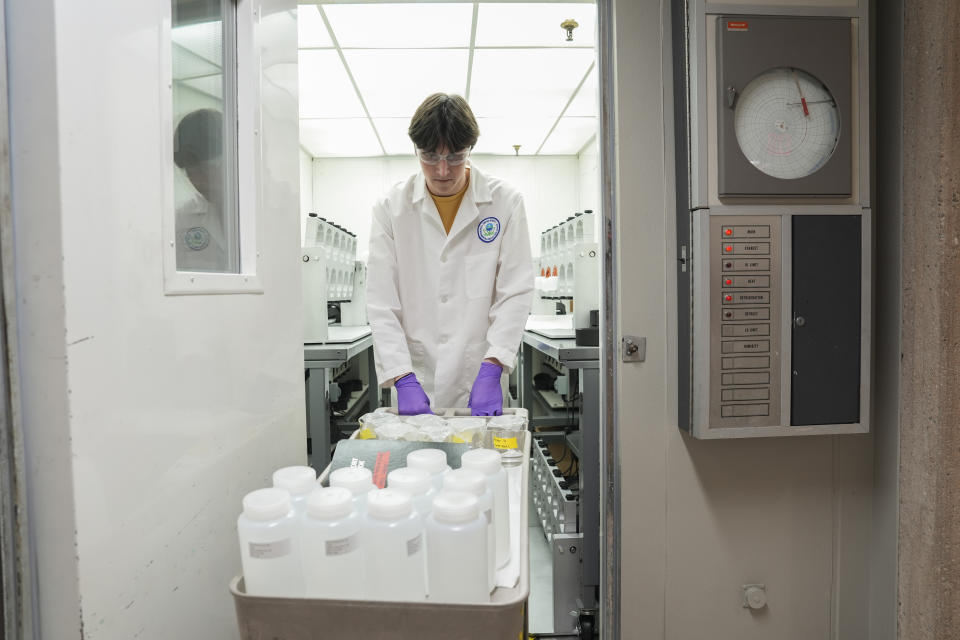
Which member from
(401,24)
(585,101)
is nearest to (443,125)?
(401,24)

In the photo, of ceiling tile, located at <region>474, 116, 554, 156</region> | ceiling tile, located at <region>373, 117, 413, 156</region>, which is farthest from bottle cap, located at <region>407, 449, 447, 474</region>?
ceiling tile, located at <region>474, 116, 554, 156</region>

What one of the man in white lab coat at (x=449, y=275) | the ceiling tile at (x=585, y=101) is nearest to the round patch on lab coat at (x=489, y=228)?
the man in white lab coat at (x=449, y=275)

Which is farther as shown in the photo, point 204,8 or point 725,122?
point 725,122

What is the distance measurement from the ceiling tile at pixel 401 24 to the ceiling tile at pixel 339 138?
4.57 feet

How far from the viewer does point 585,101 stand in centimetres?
415

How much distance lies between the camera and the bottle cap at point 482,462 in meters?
0.80

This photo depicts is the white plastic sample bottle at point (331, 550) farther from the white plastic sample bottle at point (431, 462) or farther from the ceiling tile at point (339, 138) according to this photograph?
the ceiling tile at point (339, 138)

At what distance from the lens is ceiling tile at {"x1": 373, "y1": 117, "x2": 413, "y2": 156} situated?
456cm

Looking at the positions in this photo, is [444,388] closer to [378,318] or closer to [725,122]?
[378,318]

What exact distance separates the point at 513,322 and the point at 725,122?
0.78m

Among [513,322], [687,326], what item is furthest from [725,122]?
[513,322]

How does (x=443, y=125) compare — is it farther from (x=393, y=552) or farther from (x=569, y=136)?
(x=569, y=136)

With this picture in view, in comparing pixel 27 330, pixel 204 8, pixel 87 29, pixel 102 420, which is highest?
pixel 204 8

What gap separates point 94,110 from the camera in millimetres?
691
